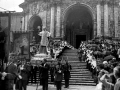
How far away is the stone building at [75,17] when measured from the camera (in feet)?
97.0

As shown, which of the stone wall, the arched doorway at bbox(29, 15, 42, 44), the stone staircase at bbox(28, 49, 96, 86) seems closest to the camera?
the stone staircase at bbox(28, 49, 96, 86)

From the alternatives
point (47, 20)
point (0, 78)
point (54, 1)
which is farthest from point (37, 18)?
point (0, 78)

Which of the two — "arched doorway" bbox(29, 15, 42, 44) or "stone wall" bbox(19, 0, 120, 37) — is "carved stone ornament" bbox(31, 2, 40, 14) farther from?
"stone wall" bbox(19, 0, 120, 37)

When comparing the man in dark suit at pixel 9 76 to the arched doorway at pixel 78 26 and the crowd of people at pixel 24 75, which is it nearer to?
the crowd of people at pixel 24 75

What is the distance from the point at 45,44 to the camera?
18312mm

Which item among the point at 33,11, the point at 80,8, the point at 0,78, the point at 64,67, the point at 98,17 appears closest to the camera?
the point at 0,78

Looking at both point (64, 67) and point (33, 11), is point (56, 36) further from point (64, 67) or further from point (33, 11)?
point (64, 67)

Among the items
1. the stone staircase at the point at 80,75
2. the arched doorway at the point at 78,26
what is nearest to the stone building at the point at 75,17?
the arched doorway at the point at 78,26

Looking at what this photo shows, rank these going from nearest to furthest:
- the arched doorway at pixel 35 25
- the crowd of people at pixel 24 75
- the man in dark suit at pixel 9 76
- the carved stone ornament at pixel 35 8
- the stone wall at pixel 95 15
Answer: the man in dark suit at pixel 9 76 < the crowd of people at pixel 24 75 < the stone wall at pixel 95 15 < the carved stone ornament at pixel 35 8 < the arched doorway at pixel 35 25

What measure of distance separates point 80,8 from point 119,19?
6686 millimetres

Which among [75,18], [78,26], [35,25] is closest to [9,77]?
[78,26]

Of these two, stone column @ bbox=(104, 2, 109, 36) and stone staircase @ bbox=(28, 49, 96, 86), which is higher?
stone column @ bbox=(104, 2, 109, 36)

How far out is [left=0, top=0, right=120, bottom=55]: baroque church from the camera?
29.6 meters

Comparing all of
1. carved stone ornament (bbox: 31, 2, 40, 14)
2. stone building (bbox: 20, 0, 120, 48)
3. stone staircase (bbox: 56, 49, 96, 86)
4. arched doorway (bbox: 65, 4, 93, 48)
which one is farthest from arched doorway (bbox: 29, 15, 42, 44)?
stone staircase (bbox: 56, 49, 96, 86)
